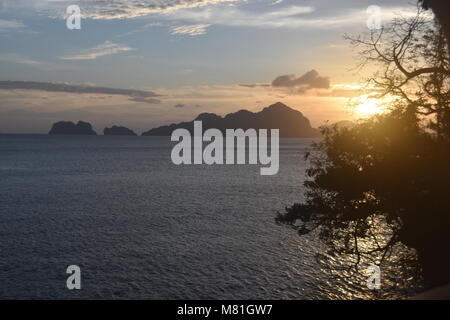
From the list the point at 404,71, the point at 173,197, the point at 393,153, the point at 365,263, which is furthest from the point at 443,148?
the point at 173,197

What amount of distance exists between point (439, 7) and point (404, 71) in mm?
8912

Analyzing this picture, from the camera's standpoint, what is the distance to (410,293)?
29.2 meters

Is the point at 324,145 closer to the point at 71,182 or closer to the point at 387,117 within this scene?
the point at 387,117
